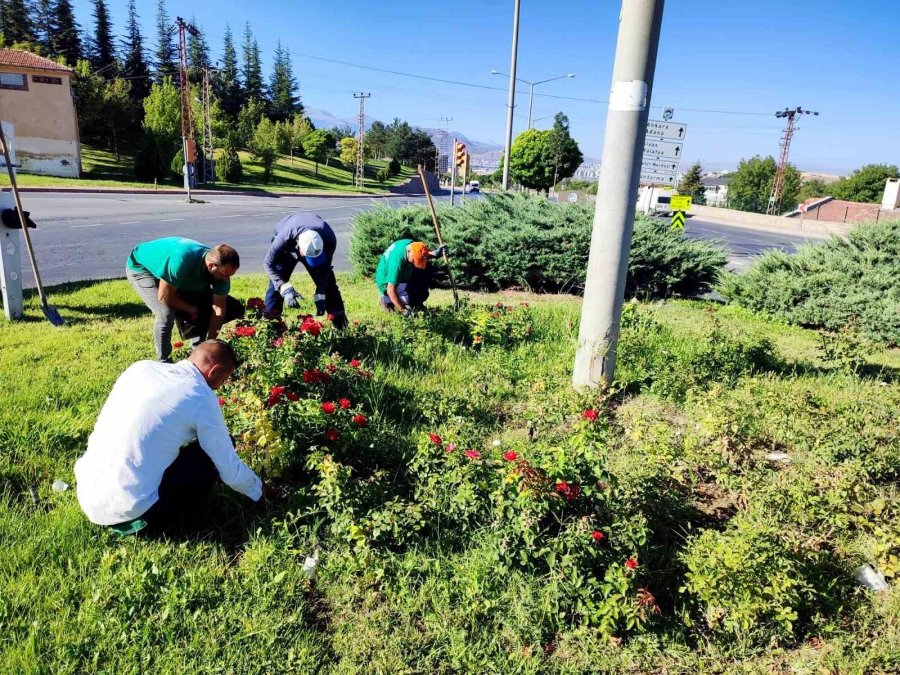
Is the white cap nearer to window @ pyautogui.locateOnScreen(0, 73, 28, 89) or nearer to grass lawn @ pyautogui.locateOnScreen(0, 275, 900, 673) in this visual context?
grass lawn @ pyautogui.locateOnScreen(0, 275, 900, 673)

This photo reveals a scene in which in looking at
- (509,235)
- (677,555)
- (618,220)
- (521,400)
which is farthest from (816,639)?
(509,235)

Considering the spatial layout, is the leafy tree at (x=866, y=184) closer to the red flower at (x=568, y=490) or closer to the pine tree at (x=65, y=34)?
the red flower at (x=568, y=490)

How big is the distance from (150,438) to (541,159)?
42.4 meters

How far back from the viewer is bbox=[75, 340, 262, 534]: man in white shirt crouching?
7.96 feet

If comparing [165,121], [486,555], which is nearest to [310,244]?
[486,555]

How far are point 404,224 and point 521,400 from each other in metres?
5.58

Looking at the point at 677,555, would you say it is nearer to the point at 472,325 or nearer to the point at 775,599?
the point at 775,599

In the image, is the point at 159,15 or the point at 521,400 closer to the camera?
the point at 521,400

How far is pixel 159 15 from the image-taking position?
66438mm

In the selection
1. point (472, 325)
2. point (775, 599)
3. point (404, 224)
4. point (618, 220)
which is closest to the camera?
point (775, 599)

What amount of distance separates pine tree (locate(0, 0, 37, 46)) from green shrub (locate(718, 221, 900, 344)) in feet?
208

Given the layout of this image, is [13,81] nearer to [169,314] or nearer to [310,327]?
[169,314]

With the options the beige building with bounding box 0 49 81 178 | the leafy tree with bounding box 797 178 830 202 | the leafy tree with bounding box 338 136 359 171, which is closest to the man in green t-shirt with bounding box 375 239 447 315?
the beige building with bounding box 0 49 81 178

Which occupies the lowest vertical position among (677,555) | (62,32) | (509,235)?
(677,555)
